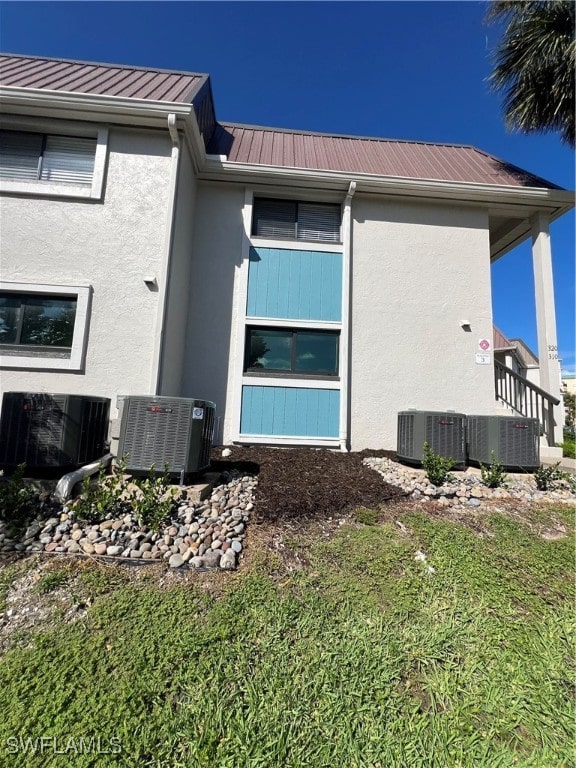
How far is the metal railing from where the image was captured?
6715 millimetres

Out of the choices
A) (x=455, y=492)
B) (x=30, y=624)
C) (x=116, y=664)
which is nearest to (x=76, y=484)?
(x=30, y=624)

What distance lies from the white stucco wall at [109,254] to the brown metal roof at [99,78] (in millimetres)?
844

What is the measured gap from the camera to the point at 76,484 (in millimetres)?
3525

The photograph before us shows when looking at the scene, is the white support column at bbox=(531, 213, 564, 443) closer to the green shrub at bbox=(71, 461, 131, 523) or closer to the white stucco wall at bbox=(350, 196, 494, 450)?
the white stucco wall at bbox=(350, 196, 494, 450)

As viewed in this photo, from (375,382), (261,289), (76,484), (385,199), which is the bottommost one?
(76,484)

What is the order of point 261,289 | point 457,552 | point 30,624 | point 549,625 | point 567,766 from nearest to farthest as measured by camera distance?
point 567,766
point 30,624
point 549,625
point 457,552
point 261,289

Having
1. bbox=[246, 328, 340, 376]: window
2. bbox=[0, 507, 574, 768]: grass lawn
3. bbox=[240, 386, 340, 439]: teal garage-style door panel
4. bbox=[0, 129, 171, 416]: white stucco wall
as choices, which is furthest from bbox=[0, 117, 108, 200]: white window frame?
bbox=[0, 507, 574, 768]: grass lawn

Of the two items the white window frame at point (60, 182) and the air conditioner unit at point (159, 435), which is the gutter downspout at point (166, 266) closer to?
the white window frame at point (60, 182)

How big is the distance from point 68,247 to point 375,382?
5973mm

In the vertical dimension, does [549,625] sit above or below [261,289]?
below

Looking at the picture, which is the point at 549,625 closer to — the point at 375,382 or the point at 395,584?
the point at 395,584

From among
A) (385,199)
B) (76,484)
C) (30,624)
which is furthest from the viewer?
(385,199)

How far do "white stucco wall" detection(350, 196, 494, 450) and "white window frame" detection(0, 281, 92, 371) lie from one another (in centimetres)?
483

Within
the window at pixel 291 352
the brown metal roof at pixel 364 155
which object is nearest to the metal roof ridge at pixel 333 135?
the brown metal roof at pixel 364 155
